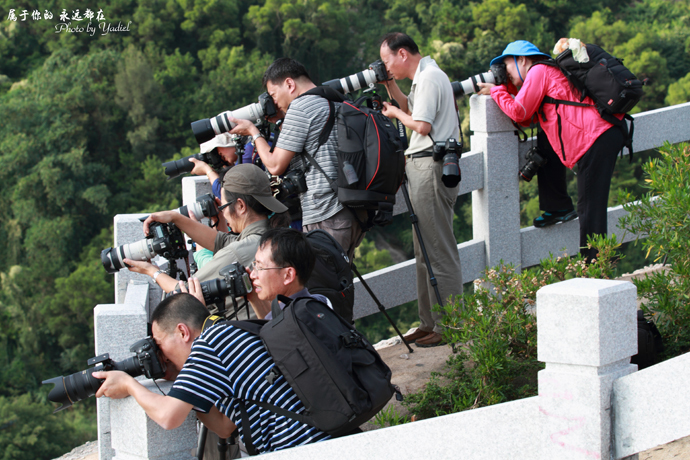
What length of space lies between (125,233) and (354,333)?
5.85 feet

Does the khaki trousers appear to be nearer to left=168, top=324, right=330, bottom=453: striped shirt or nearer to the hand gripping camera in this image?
the hand gripping camera

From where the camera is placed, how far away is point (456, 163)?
3.36m

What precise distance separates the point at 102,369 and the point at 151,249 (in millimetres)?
829

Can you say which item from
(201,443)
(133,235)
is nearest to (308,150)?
(133,235)

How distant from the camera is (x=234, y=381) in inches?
71.6

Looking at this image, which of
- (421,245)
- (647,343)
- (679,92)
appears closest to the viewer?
(647,343)

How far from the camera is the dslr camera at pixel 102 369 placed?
78.8 inches

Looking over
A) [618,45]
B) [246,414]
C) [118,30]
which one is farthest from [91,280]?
[246,414]

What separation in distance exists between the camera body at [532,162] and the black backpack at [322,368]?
225cm

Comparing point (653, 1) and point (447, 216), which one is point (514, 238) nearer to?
point (447, 216)

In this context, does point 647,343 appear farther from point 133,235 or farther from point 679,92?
point 679,92

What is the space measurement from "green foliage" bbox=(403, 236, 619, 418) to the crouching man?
0.84 metres

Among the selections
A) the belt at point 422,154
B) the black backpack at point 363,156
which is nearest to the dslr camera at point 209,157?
the black backpack at point 363,156

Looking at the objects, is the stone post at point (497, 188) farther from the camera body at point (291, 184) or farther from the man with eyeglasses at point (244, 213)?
the man with eyeglasses at point (244, 213)
